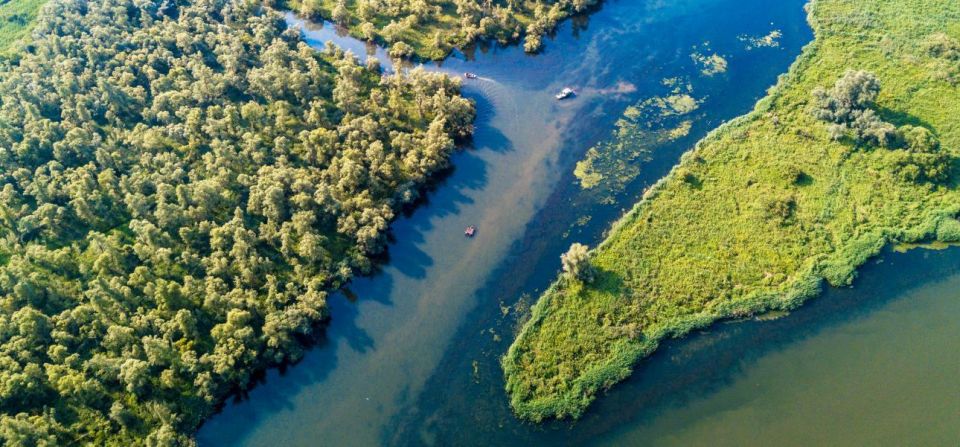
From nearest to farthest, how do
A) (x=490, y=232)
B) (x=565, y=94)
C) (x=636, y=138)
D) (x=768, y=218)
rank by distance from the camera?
1. (x=768, y=218)
2. (x=490, y=232)
3. (x=636, y=138)
4. (x=565, y=94)

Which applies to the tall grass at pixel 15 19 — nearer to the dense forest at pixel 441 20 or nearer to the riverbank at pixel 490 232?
the dense forest at pixel 441 20

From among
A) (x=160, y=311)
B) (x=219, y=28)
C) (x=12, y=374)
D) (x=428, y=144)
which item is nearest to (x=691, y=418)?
(x=428, y=144)

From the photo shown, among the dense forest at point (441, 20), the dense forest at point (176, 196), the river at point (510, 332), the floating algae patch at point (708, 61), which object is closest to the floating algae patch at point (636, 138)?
the river at point (510, 332)

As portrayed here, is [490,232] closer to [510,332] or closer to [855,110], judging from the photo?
[510,332]

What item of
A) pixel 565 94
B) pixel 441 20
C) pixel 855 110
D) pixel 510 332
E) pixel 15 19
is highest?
pixel 15 19

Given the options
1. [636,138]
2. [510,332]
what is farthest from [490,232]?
[636,138]

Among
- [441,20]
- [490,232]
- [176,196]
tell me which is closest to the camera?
[490,232]
